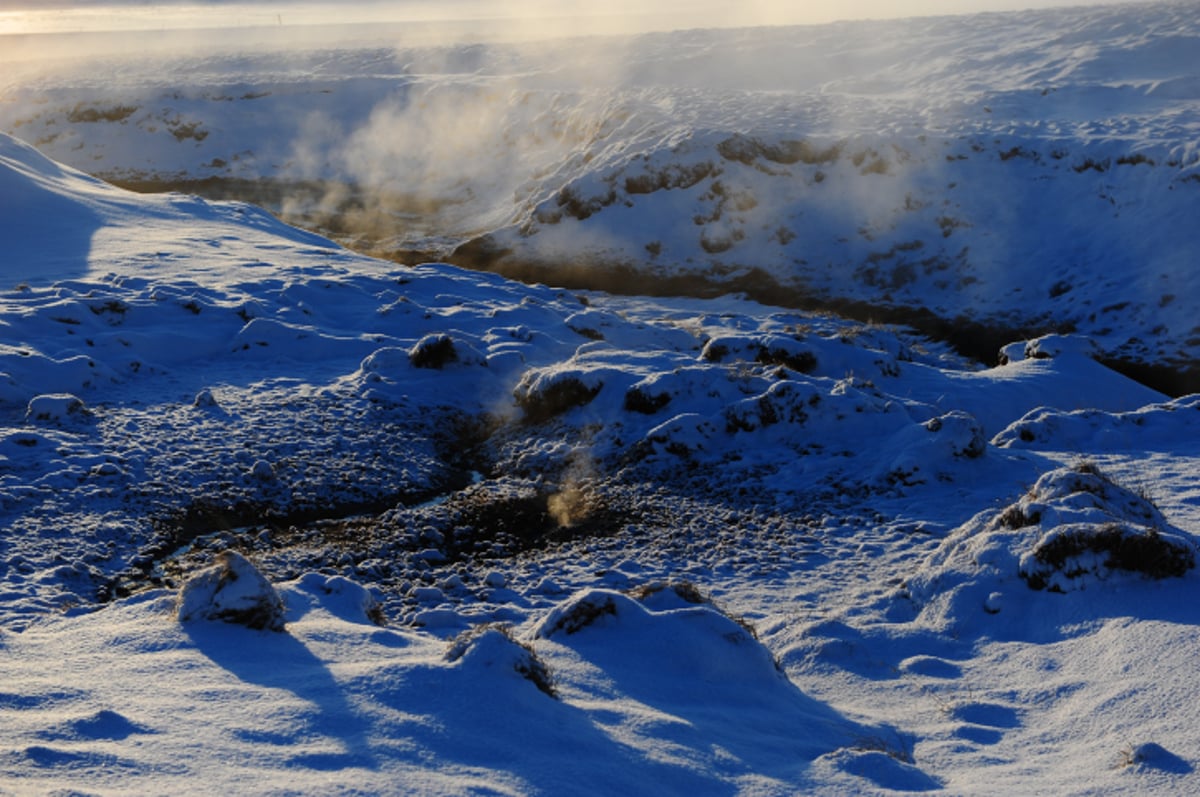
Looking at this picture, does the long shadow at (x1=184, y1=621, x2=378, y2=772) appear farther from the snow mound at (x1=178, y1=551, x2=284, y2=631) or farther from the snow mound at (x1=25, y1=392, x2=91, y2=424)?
the snow mound at (x1=25, y1=392, x2=91, y2=424)

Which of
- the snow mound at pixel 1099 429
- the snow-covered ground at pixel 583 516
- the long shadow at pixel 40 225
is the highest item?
the long shadow at pixel 40 225

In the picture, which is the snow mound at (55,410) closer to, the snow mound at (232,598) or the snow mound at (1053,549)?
the snow mound at (232,598)

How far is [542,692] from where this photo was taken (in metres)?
5.05

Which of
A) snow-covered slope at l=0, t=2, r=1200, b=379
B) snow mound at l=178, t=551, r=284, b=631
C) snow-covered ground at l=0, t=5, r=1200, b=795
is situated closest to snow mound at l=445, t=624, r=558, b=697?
snow-covered ground at l=0, t=5, r=1200, b=795

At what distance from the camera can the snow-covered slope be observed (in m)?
22.5

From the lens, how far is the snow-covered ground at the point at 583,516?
471 centimetres

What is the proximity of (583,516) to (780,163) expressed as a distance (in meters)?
18.7

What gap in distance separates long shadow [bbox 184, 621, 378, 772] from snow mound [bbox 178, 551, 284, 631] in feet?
0.19

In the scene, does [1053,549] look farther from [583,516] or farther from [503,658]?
[583,516]

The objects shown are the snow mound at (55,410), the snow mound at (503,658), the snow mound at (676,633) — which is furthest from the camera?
the snow mound at (55,410)

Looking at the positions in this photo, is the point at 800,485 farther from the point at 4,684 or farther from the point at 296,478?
the point at 4,684

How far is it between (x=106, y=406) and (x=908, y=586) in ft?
28.2

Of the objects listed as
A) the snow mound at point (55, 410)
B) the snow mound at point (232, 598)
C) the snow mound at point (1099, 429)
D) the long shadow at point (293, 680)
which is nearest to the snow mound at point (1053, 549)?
the snow mound at point (1099, 429)

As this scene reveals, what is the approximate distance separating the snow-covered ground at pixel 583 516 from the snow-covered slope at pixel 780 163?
0.22 meters
